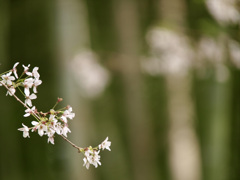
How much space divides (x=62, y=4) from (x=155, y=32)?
43.0 inches

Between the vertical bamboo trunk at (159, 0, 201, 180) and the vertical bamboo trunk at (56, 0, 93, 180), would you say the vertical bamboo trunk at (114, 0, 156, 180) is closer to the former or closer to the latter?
the vertical bamboo trunk at (159, 0, 201, 180)

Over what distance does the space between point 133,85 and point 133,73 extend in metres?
0.21

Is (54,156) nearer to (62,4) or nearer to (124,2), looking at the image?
(62,4)

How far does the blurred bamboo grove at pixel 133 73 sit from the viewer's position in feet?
12.8

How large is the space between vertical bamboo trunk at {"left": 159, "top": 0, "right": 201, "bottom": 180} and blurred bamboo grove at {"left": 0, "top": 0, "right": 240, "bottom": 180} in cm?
1

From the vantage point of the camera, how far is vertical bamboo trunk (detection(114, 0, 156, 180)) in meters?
5.16

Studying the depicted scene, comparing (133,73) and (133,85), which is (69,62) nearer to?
(133,73)

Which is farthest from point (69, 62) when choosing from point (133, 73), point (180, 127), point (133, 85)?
point (180, 127)

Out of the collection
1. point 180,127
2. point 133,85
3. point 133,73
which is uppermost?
point 133,73

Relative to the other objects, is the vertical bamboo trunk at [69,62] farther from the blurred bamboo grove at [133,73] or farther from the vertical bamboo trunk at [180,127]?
the vertical bamboo trunk at [180,127]

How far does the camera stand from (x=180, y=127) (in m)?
5.20

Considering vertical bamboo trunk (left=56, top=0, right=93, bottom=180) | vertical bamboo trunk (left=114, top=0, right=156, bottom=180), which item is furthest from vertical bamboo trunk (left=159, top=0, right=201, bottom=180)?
vertical bamboo trunk (left=56, top=0, right=93, bottom=180)

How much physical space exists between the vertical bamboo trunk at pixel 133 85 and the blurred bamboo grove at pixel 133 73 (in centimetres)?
2

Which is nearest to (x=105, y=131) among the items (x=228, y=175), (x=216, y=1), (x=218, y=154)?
(x=228, y=175)
